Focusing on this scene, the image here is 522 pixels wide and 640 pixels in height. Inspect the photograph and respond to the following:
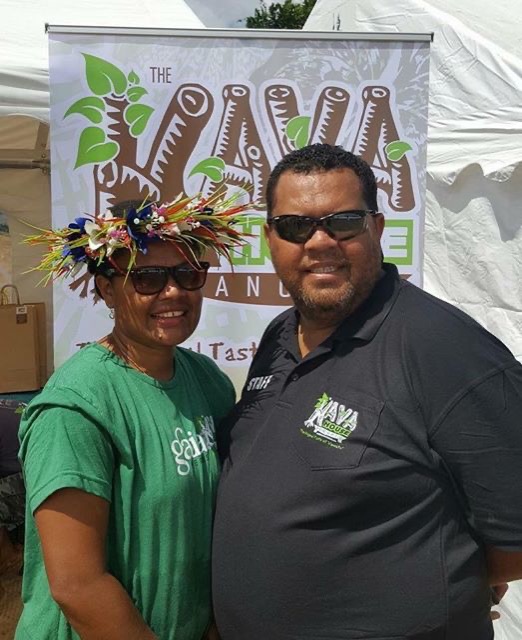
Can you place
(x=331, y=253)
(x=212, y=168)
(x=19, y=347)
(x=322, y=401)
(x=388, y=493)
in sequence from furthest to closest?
(x=19, y=347) → (x=212, y=168) → (x=331, y=253) → (x=322, y=401) → (x=388, y=493)

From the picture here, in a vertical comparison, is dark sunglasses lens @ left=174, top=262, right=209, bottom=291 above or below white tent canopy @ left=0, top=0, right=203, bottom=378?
below

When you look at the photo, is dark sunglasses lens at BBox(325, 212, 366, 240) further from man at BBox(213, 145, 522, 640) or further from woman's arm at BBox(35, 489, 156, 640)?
woman's arm at BBox(35, 489, 156, 640)

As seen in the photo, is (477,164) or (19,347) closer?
(477,164)

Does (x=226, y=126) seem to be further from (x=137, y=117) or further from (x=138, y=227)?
(x=138, y=227)

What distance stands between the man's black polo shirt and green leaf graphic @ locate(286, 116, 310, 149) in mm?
1680

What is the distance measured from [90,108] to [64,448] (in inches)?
79.1

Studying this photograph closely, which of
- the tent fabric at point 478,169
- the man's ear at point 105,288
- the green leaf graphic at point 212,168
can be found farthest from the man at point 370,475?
the tent fabric at point 478,169

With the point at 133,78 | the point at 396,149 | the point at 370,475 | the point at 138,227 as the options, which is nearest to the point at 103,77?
the point at 133,78

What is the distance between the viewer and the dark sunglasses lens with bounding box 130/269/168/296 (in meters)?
1.52

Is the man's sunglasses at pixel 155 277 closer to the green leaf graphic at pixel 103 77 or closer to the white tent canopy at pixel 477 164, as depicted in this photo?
the green leaf graphic at pixel 103 77

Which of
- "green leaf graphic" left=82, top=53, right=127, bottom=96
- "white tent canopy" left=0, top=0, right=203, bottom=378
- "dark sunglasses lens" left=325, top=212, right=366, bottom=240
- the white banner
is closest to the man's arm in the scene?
"dark sunglasses lens" left=325, top=212, right=366, bottom=240

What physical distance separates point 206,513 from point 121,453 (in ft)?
1.00

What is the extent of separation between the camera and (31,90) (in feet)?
9.87

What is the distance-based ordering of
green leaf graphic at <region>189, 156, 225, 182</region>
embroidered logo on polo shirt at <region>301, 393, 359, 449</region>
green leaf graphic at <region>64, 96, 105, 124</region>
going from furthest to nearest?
1. green leaf graphic at <region>189, 156, 225, 182</region>
2. green leaf graphic at <region>64, 96, 105, 124</region>
3. embroidered logo on polo shirt at <region>301, 393, 359, 449</region>
